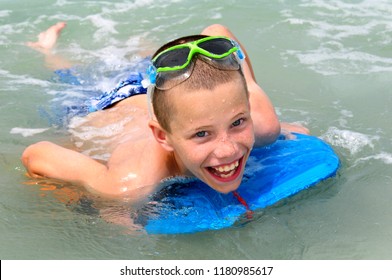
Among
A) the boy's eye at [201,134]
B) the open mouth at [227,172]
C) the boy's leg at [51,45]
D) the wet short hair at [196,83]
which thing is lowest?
the boy's leg at [51,45]

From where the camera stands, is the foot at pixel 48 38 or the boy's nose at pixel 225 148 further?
the foot at pixel 48 38

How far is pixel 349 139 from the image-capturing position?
418 centimetres

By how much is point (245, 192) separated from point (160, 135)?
728 mm

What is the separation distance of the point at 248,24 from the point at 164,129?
164 inches

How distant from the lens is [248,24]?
6895 millimetres

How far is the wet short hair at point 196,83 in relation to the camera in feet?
9.20

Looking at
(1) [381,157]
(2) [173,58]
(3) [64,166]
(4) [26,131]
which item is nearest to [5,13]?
(4) [26,131]

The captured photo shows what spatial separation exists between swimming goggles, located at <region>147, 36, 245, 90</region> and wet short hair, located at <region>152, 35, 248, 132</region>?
0.07 ft

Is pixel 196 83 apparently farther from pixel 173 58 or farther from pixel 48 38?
pixel 48 38

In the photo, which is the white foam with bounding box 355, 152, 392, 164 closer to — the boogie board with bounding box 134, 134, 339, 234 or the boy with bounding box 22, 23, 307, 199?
the boogie board with bounding box 134, 134, 339, 234

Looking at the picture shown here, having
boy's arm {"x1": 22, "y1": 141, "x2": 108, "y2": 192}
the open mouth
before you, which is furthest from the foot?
the open mouth

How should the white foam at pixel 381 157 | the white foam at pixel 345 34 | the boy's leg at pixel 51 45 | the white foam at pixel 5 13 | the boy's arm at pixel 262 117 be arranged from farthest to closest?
the white foam at pixel 5 13, the boy's leg at pixel 51 45, the white foam at pixel 345 34, the white foam at pixel 381 157, the boy's arm at pixel 262 117

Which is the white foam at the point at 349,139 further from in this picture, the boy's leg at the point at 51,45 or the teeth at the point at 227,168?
the boy's leg at the point at 51,45

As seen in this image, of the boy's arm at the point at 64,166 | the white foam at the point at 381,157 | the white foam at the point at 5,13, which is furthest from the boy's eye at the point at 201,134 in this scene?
the white foam at the point at 5,13
